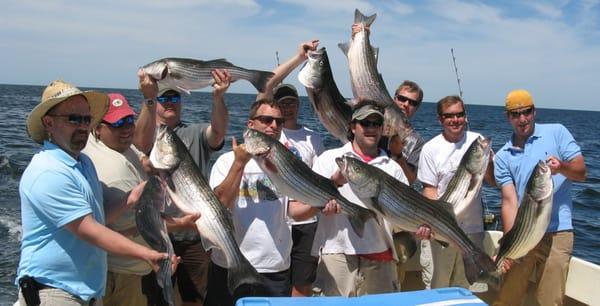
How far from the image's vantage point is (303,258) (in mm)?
5887

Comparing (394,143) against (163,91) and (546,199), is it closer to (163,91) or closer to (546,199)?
(546,199)

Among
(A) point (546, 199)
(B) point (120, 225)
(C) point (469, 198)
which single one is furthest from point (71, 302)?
(A) point (546, 199)

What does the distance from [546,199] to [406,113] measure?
187cm

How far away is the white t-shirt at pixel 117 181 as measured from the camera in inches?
174

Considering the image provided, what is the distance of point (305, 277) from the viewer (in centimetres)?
583

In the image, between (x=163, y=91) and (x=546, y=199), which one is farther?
(x=163, y=91)

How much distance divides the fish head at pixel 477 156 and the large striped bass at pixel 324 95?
1.30 metres

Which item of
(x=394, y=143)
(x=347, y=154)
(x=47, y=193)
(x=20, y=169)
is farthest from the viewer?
(x=20, y=169)

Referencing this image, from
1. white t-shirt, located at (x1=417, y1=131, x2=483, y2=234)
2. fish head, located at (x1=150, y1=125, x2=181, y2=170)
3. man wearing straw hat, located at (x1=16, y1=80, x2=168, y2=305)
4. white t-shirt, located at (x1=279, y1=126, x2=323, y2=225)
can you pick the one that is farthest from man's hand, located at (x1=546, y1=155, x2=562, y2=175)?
man wearing straw hat, located at (x1=16, y1=80, x2=168, y2=305)

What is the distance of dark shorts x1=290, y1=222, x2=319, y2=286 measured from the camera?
583 centimetres

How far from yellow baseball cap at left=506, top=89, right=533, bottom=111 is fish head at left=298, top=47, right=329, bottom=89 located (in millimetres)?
1929

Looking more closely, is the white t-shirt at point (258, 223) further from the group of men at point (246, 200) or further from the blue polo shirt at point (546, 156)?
the blue polo shirt at point (546, 156)

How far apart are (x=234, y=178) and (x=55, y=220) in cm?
157

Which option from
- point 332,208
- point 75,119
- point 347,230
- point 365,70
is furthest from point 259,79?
point 75,119
